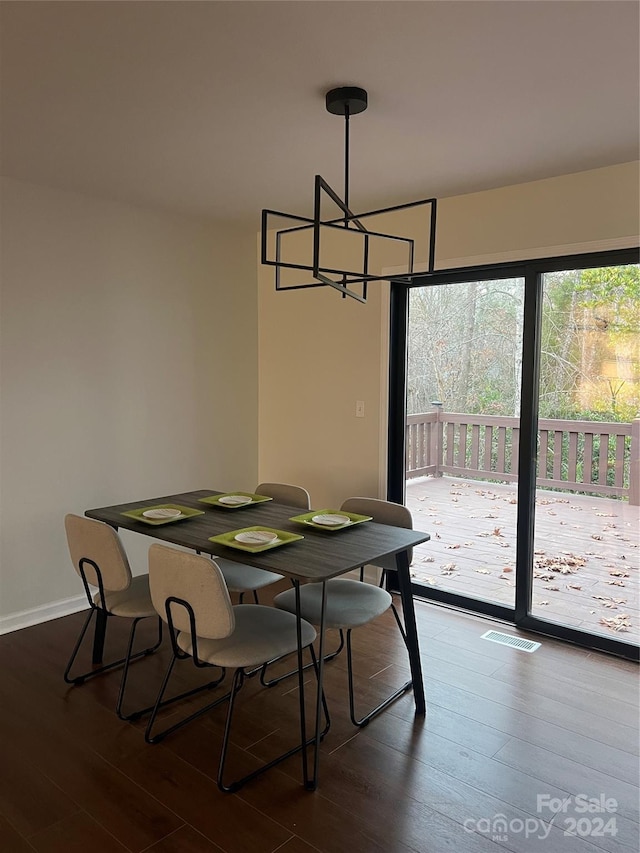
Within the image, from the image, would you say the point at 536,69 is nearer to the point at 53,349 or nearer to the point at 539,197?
the point at 539,197

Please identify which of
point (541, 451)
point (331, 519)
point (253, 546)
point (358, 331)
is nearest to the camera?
point (253, 546)

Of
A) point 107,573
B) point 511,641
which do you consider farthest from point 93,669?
point 511,641

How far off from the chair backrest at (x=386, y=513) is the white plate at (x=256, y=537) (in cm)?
74

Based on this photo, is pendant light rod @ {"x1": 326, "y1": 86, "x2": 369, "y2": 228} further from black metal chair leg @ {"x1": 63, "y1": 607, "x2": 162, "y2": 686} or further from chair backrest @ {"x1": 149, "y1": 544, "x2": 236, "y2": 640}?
black metal chair leg @ {"x1": 63, "y1": 607, "x2": 162, "y2": 686}

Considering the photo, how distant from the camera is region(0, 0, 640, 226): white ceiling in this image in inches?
73.9

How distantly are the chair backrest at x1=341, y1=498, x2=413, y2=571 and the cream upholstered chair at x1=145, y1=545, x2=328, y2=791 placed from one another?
82 cm

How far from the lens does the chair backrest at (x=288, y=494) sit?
11.7ft

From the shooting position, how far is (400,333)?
415 cm

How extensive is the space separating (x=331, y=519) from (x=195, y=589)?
874mm

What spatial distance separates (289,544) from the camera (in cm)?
260

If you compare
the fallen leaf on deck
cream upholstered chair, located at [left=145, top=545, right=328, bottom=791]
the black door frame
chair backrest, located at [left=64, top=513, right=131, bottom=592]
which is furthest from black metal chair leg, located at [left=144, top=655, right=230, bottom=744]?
the fallen leaf on deck

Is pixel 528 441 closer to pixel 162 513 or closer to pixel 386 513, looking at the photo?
pixel 386 513

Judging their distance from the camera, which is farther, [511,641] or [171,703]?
[511,641]

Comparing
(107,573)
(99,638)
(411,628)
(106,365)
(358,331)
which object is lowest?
(99,638)
